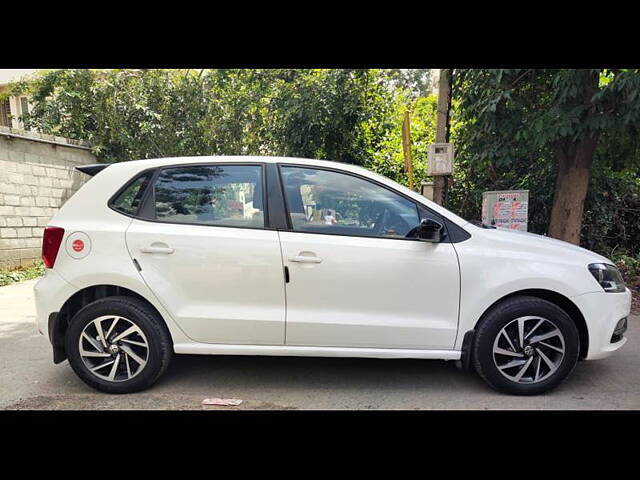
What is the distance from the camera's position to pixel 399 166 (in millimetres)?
8055

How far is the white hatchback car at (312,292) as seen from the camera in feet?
9.30

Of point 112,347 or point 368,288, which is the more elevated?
point 368,288

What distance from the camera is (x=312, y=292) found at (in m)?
2.84

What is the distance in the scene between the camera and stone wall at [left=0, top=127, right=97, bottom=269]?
7.29m

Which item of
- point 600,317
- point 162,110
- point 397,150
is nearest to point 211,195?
point 600,317

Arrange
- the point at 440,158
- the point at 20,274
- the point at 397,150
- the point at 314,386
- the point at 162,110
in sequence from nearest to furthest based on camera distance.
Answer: the point at 314,386 < the point at 440,158 < the point at 20,274 < the point at 397,150 < the point at 162,110

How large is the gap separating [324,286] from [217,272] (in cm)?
78

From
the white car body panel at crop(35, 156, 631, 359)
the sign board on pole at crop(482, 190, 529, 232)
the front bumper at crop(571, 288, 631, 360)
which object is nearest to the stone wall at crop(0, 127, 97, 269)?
the white car body panel at crop(35, 156, 631, 359)

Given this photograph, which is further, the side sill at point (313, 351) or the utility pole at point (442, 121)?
the utility pole at point (442, 121)

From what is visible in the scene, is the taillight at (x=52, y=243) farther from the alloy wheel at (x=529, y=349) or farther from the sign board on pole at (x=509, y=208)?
the sign board on pole at (x=509, y=208)

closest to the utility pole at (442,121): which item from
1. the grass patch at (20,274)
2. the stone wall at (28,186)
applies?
the grass patch at (20,274)

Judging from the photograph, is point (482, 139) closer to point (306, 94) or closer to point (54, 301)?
point (306, 94)

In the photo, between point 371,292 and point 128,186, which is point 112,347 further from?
point 371,292
